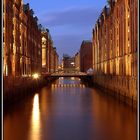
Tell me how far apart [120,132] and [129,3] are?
2259cm

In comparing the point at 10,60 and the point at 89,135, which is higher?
the point at 10,60

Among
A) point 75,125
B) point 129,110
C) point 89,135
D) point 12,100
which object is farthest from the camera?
point 12,100

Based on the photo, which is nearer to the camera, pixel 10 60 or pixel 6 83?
pixel 6 83

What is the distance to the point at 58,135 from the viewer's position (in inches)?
966

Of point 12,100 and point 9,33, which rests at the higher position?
point 9,33

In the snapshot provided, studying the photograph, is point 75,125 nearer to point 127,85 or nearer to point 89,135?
point 89,135

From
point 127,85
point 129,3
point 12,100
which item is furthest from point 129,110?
point 12,100

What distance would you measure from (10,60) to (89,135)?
26384 mm

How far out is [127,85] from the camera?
1725 inches

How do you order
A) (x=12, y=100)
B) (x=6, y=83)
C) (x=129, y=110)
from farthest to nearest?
(x=12, y=100) → (x=6, y=83) → (x=129, y=110)

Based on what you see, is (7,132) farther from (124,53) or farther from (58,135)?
(124,53)

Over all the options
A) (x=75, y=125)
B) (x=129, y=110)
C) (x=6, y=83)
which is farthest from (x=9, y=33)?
(x=75, y=125)

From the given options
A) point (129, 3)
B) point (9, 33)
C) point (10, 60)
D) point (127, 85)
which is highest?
point (129, 3)

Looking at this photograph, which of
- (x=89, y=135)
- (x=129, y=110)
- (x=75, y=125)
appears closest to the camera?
(x=89, y=135)
